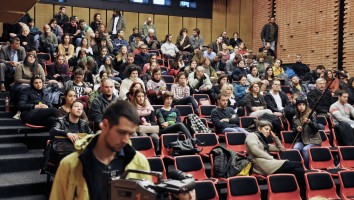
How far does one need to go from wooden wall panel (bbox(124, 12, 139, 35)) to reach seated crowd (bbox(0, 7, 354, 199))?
173cm

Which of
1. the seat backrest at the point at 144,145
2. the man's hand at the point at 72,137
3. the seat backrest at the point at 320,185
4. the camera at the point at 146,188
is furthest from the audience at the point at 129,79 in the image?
the camera at the point at 146,188

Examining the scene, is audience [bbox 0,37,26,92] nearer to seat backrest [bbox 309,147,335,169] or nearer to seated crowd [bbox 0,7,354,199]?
seated crowd [bbox 0,7,354,199]

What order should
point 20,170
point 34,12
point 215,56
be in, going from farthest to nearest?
1. point 34,12
2. point 215,56
3. point 20,170

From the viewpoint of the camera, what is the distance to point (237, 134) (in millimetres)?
6035

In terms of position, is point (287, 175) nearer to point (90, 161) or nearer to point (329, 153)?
point (329, 153)

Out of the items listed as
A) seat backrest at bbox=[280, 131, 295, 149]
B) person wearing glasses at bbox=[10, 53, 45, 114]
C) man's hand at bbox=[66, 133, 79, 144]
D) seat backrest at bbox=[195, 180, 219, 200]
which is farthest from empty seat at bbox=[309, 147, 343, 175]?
person wearing glasses at bbox=[10, 53, 45, 114]

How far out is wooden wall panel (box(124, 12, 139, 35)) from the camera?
13.0m

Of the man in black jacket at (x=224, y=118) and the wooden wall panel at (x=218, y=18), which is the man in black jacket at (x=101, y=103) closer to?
the man in black jacket at (x=224, y=118)

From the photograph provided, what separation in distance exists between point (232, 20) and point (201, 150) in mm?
9551

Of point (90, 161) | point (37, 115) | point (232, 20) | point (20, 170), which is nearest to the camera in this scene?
Answer: point (90, 161)

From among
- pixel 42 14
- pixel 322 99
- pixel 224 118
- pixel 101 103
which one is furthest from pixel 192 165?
pixel 42 14

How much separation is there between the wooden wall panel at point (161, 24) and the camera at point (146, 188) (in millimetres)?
12494

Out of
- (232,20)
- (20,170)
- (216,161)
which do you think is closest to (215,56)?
(232,20)

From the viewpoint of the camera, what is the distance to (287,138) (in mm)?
6512
